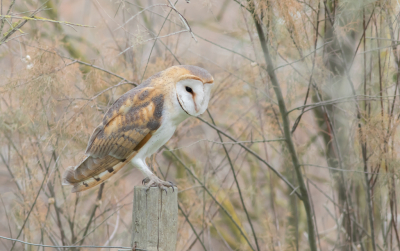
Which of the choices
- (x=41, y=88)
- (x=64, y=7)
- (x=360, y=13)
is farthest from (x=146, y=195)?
(x=64, y=7)

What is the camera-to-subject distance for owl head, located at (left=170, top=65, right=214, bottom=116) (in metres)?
1.83

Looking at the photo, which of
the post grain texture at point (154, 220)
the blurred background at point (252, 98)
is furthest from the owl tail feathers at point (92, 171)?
the blurred background at point (252, 98)

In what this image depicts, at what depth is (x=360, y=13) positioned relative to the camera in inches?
107

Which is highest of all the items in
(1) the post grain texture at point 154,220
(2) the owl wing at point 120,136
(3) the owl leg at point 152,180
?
(2) the owl wing at point 120,136

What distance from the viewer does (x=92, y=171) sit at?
6.81 ft

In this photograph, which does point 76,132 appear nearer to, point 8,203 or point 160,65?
point 160,65

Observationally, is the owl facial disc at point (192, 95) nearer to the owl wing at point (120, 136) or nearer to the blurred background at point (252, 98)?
the owl wing at point (120, 136)

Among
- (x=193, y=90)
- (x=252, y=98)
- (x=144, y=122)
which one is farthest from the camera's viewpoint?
(x=252, y=98)

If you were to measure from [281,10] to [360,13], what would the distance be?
678 millimetres

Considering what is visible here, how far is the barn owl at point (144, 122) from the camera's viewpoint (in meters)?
1.86

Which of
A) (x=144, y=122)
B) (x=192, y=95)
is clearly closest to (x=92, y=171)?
(x=144, y=122)

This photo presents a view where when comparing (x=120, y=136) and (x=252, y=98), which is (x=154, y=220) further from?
(x=252, y=98)

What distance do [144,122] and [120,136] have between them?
0.52ft

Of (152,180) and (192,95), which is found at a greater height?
(192,95)
